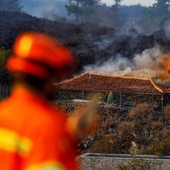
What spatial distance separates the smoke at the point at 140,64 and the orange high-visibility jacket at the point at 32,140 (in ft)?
119

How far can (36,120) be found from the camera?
77.5 inches

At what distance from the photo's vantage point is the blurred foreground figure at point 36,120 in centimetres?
194

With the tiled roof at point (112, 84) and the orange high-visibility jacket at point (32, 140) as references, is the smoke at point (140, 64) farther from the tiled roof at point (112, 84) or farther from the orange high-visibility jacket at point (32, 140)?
the orange high-visibility jacket at point (32, 140)

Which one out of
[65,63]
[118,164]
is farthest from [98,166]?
[65,63]

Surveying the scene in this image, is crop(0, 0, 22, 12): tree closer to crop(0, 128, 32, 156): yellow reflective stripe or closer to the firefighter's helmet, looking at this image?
the firefighter's helmet

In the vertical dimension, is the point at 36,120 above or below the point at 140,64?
below

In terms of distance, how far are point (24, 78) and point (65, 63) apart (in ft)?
0.68

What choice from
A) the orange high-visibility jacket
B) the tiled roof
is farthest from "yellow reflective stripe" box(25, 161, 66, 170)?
the tiled roof

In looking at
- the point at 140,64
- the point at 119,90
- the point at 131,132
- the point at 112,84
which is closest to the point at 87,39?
the point at 140,64

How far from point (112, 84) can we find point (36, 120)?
29291mm

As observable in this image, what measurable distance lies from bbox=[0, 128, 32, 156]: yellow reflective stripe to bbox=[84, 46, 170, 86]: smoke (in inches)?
1435

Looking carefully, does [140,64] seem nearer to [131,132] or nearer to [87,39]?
[87,39]

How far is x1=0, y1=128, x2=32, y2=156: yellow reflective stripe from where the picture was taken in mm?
1950

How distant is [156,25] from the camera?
9044 centimetres
